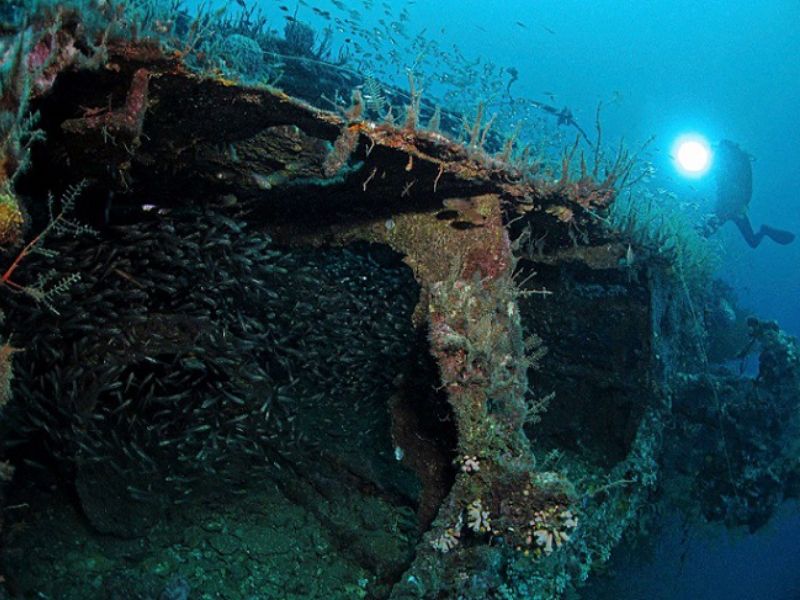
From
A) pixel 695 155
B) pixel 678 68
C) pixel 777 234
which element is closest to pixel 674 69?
pixel 678 68

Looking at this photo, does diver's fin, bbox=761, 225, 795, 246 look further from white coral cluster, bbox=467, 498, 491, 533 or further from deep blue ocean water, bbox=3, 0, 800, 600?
deep blue ocean water, bbox=3, 0, 800, 600

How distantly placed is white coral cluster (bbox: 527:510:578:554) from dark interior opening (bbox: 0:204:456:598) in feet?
3.31

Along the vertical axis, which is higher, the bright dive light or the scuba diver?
the bright dive light

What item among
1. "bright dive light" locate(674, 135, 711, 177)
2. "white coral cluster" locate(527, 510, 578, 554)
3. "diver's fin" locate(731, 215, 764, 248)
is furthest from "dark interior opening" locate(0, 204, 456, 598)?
"bright dive light" locate(674, 135, 711, 177)

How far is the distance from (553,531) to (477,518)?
57 centimetres

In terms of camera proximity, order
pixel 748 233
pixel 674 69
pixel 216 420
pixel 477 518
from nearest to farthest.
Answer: pixel 477 518, pixel 216 420, pixel 748 233, pixel 674 69

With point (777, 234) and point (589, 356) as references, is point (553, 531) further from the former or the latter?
point (777, 234)

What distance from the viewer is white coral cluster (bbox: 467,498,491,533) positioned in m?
3.91

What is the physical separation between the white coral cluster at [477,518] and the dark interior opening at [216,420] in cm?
57

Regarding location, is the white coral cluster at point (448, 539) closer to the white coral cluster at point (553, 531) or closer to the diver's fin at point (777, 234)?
the white coral cluster at point (553, 531)

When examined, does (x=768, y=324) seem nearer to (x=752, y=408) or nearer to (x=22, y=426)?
(x=752, y=408)

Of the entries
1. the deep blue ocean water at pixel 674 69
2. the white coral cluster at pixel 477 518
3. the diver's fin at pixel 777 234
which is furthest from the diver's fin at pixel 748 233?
the deep blue ocean water at pixel 674 69

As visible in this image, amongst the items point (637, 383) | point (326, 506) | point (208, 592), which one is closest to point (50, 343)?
point (208, 592)

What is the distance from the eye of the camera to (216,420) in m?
5.91
